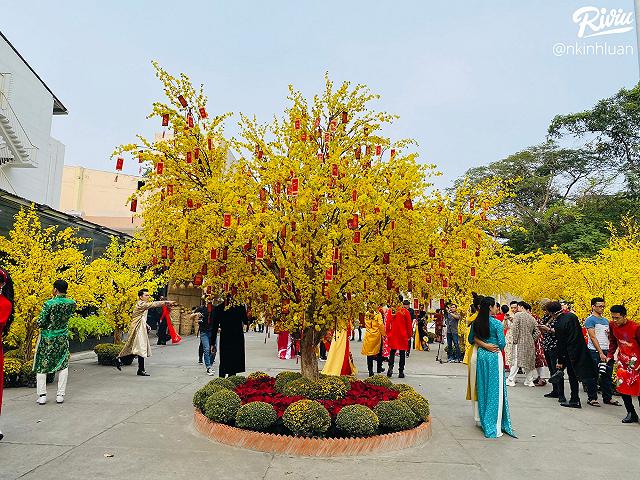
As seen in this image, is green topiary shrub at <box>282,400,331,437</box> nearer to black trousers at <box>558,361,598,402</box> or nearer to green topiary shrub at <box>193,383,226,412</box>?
green topiary shrub at <box>193,383,226,412</box>

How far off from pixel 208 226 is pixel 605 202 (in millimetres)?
30925

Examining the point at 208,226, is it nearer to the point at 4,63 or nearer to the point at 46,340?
the point at 46,340

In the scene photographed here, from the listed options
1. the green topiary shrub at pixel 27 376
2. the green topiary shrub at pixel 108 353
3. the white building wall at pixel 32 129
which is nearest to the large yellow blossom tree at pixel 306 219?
the green topiary shrub at pixel 27 376

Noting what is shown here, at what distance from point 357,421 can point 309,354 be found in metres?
1.79

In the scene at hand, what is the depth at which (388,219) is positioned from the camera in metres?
6.59

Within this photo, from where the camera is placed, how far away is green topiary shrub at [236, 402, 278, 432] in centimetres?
562

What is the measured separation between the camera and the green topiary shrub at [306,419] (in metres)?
5.47

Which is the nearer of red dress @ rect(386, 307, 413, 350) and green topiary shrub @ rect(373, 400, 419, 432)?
green topiary shrub @ rect(373, 400, 419, 432)

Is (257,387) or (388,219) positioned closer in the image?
(388,219)

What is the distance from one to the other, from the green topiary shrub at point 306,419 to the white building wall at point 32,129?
18488mm

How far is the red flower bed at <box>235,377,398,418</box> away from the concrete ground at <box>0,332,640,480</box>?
2.40 feet

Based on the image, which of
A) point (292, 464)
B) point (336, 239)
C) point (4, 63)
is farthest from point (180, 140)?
point (4, 63)

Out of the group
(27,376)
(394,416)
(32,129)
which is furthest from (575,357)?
(32,129)

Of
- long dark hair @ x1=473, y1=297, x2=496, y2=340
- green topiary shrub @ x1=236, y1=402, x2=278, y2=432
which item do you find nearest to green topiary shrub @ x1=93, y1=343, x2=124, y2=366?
green topiary shrub @ x1=236, y1=402, x2=278, y2=432
